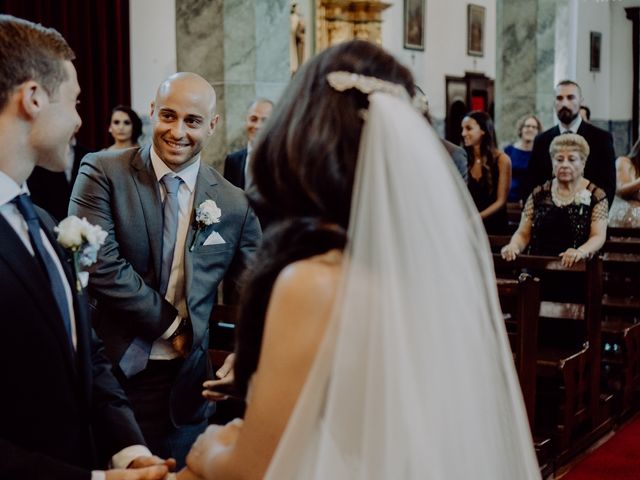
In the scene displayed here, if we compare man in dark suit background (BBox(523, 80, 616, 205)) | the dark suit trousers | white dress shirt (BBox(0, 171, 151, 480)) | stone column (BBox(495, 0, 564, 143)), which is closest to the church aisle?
man in dark suit background (BBox(523, 80, 616, 205))

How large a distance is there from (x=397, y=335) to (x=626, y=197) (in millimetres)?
6422

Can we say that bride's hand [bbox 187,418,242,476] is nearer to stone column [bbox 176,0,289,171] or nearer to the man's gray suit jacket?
the man's gray suit jacket

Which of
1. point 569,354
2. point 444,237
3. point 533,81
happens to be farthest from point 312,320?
point 533,81

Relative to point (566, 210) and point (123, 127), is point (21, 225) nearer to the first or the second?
point (566, 210)

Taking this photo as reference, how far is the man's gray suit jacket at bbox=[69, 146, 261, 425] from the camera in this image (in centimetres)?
298

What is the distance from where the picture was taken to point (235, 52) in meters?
6.46

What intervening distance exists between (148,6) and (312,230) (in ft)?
22.8

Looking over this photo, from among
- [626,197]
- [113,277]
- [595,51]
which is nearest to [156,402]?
[113,277]

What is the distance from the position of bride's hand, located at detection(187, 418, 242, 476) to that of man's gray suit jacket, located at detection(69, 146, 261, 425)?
1.20m

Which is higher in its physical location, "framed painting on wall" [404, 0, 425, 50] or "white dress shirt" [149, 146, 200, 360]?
"framed painting on wall" [404, 0, 425, 50]

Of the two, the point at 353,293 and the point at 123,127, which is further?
the point at 123,127

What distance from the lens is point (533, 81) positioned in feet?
37.9

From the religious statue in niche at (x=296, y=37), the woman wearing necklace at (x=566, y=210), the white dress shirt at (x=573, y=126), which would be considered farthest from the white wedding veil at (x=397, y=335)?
the religious statue in niche at (x=296, y=37)

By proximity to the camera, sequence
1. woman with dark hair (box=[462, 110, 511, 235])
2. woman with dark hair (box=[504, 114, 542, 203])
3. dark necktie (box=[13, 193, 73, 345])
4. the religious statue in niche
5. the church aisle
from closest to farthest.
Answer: dark necktie (box=[13, 193, 73, 345]) < the church aisle < woman with dark hair (box=[462, 110, 511, 235]) < woman with dark hair (box=[504, 114, 542, 203]) < the religious statue in niche
